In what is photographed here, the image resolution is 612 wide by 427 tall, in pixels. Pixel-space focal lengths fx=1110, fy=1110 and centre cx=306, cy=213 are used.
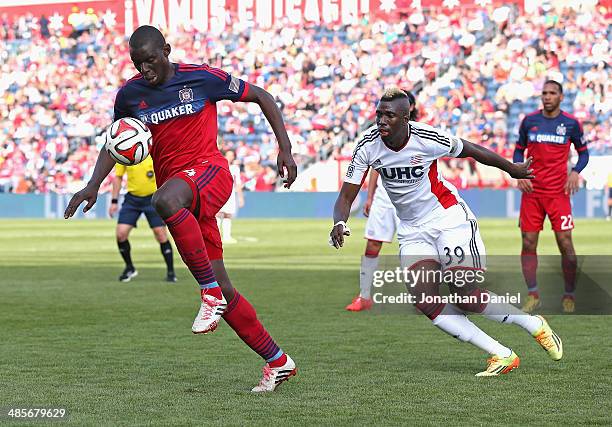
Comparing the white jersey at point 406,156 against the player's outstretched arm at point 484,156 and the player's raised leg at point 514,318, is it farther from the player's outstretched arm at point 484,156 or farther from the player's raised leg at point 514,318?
the player's raised leg at point 514,318

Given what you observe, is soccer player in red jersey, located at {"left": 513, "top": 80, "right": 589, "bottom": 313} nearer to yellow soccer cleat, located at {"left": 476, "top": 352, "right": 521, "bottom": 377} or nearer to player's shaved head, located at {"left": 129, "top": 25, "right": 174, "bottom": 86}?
yellow soccer cleat, located at {"left": 476, "top": 352, "right": 521, "bottom": 377}

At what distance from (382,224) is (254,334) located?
5026 millimetres

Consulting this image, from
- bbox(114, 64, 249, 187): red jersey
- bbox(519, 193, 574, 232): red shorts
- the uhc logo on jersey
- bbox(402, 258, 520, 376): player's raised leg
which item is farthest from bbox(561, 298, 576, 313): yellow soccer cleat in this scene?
bbox(114, 64, 249, 187): red jersey

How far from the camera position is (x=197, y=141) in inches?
248

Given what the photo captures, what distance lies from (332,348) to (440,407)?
2.52m

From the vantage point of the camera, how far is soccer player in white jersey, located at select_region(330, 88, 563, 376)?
673cm

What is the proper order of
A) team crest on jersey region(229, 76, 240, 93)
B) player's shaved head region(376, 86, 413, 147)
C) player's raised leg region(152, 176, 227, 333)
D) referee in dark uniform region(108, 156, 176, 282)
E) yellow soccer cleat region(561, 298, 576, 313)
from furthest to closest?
referee in dark uniform region(108, 156, 176, 282)
yellow soccer cleat region(561, 298, 576, 313)
player's shaved head region(376, 86, 413, 147)
team crest on jersey region(229, 76, 240, 93)
player's raised leg region(152, 176, 227, 333)

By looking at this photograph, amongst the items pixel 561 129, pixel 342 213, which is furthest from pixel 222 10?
pixel 342 213

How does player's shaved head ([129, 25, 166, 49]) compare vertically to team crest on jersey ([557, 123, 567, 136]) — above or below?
above

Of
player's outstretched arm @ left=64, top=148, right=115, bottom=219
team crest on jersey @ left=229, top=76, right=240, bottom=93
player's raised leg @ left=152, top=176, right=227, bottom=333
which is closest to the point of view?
player's raised leg @ left=152, top=176, right=227, bottom=333

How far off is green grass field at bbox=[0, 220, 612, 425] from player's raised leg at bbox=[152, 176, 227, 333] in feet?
1.48

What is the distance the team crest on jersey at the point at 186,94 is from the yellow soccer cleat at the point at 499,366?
240cm

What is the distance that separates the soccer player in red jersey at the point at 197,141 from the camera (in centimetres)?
609

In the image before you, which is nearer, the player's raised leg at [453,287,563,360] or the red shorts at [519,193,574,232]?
the player's raised leg at [453,287,563,360]
